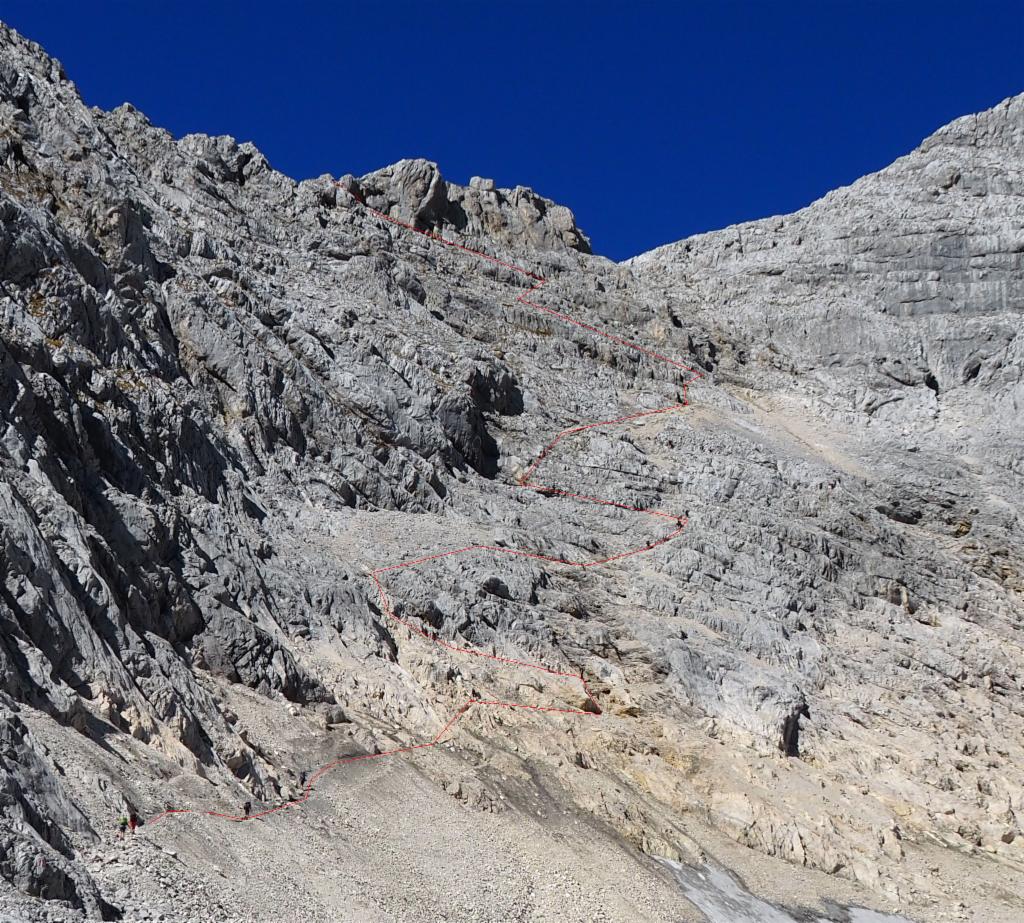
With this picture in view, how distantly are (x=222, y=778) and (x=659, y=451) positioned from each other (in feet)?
90.8

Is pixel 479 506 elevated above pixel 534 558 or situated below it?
above

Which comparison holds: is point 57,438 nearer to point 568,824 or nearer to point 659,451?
point 568,824

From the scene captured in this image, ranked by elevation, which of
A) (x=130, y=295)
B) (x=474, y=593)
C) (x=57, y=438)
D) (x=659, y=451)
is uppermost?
(x=659, y=451)

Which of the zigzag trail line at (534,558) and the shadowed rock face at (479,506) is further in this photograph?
the shadowed rock face at (479,506)

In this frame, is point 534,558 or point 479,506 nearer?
point 534,558

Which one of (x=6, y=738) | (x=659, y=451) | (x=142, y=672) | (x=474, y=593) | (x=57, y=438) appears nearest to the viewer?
(x=6, y=738)

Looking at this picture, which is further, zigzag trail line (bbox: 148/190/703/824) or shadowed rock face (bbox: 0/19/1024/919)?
shadowed rock face (bbox: 0/19/1024/919)

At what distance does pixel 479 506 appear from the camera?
131ft

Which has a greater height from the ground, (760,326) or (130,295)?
(760,326)


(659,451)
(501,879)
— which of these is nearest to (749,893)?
(501,879)

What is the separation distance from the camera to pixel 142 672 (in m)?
22.8

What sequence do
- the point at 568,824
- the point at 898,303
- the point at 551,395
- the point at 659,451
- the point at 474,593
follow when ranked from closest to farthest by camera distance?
1. the point at 568,824
2. the point at 474,593
3. the point at 659,451
4. the point at 551,395
5. the point at 898,303

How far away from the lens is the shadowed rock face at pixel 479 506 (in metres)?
→ 23.9

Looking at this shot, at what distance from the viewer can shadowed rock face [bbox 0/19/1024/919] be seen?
23.9 m
